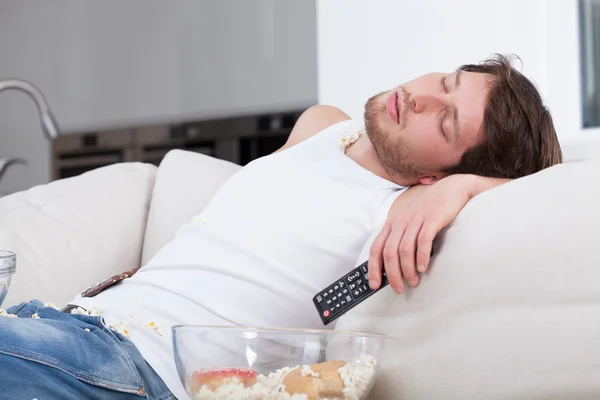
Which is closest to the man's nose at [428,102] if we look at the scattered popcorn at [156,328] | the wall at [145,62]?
the scattered popcorn at [156,328]

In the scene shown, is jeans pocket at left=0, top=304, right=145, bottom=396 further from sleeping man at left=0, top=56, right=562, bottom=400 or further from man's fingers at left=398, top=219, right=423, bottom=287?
man's fingers at left=398, top=219, right=423, bottom=287

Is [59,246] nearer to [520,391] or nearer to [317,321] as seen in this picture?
[317,321]

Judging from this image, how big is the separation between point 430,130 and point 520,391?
715 mm

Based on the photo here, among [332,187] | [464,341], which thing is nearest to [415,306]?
[464,341]

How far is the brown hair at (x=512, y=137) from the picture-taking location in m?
1.49

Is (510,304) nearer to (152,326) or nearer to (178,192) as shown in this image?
(152,326)

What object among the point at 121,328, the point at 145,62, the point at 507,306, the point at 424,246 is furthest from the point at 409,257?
the point at 145,62

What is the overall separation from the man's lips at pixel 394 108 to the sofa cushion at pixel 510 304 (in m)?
0.54

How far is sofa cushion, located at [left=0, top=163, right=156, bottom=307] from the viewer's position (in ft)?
6.01

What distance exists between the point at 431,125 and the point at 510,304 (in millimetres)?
655

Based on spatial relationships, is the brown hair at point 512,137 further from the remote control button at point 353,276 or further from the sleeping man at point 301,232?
the remote control button at point 353,276

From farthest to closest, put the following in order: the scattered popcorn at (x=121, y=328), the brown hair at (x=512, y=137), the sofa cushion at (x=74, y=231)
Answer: the sofa cushion at (x=74, y=231) < the brown hair at (x=512, y=137) < the scattered popcorn at (x=121, y=328)

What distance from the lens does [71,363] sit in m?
1.07

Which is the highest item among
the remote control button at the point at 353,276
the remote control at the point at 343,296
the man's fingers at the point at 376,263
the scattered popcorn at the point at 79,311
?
the man's fingers at the point at 376,263
